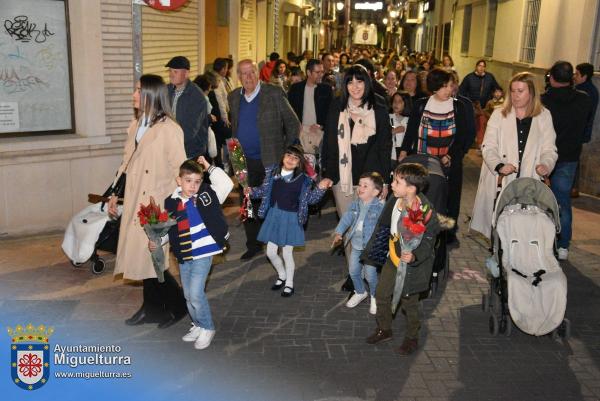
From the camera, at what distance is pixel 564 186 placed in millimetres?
7766

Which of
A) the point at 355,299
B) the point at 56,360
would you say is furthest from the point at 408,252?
the point at 56,360

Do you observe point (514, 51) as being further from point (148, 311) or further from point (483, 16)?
point (148, 311)

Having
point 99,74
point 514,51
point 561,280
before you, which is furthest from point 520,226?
point 514,51

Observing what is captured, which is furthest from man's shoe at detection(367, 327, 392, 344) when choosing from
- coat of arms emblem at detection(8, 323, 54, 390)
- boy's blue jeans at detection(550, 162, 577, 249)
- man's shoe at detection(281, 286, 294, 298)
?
boy's blue jeans at detection(550, 162, 577, 249)

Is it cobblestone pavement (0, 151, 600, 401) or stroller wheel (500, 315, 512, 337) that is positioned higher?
stroller wheel (500, 315, 512, 337)

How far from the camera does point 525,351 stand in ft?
18.5

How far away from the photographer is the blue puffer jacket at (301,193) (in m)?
6.54

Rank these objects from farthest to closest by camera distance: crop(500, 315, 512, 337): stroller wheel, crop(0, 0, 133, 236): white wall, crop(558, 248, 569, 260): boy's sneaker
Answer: crop(0, 0, 133, 236): white wall < crop(558, 248, 569, 260): boy's sneaker < crop(500, 315, 512, 337): stroller wheel

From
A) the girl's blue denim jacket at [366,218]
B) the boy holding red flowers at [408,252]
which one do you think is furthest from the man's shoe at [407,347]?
the girl's blue denim jacket at [366,218]

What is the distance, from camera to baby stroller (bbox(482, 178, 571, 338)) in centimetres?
555

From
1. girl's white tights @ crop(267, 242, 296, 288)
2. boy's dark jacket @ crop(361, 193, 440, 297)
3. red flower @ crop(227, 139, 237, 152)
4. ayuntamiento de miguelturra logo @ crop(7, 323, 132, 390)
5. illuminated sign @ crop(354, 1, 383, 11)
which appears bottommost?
ayuntamiento de miguelturra logo @ crop(7, 323, 132, 390)

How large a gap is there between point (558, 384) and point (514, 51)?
13681 mm

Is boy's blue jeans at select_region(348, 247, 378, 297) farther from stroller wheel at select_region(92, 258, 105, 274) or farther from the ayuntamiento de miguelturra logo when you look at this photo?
stroller wheel at select_region(92, 258, 105, 274)

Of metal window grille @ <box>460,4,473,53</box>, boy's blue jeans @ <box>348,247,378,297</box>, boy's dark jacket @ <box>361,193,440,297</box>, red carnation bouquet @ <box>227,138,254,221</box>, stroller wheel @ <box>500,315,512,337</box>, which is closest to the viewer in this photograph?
boy's dark jacket @ <box>361,193,440,297</box>
